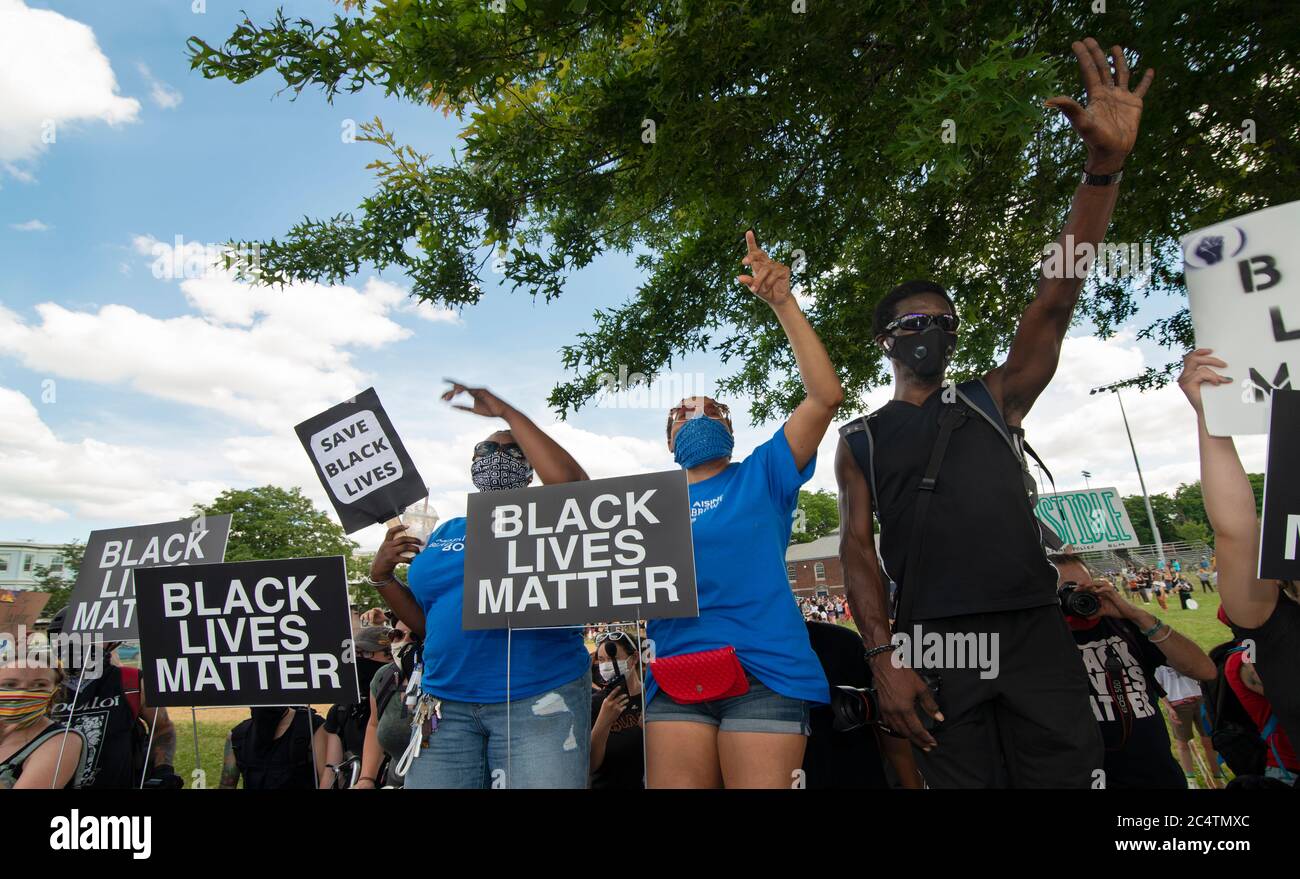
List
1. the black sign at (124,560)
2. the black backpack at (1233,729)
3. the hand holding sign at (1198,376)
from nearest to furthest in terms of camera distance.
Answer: the hand holding sign at (1198,376), the black backpack at (1233,729), the black sign at (124,560)

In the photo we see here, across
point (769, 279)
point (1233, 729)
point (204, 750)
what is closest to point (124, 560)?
point (769, 279)

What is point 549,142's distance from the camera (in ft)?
15.1

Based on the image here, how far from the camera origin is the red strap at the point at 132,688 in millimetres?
4945

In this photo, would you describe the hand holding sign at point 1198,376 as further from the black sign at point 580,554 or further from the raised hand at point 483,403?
the raised hand at point 483,403

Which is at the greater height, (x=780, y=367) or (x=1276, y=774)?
(x=780, y=367)

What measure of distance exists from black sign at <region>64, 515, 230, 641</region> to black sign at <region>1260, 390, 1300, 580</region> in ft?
16.4

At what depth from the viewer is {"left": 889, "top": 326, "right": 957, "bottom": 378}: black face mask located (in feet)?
9.17

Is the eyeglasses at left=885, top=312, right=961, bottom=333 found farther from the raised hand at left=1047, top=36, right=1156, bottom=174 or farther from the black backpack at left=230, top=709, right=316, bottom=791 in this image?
the black backpack at left=230, top=709, right=316, bottom=791

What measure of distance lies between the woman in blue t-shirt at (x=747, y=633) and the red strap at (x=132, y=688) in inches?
164

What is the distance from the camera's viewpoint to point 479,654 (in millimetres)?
3023

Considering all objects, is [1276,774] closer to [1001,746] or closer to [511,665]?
[1001,746]

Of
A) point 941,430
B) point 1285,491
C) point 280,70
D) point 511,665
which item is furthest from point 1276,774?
point 280,70

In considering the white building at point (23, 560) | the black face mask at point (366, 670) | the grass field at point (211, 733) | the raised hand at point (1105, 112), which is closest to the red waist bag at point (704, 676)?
the raised hand at point (1105, 112)

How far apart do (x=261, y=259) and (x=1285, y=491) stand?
4988 millimetres
